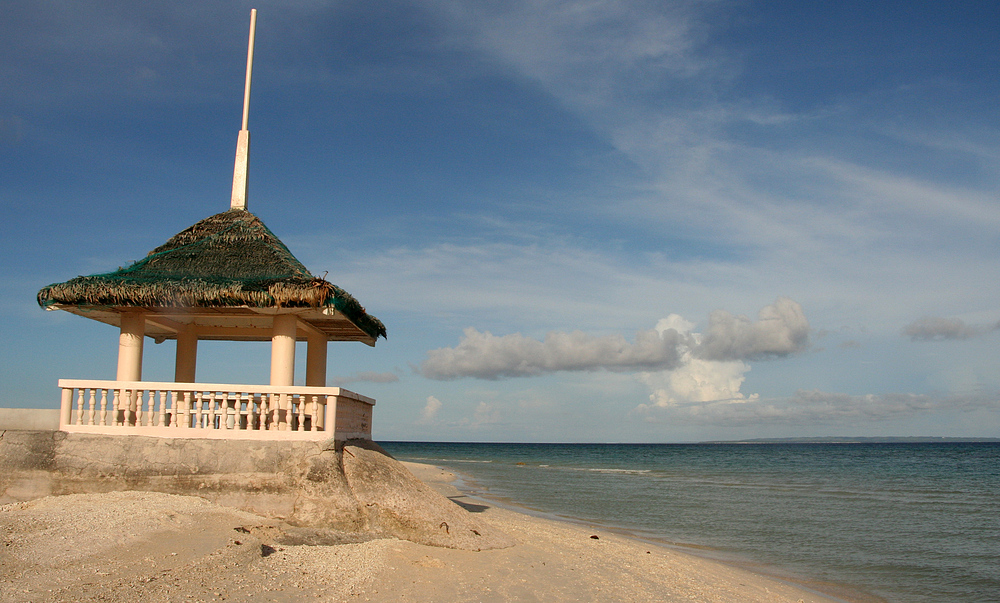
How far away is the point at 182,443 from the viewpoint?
857 centimetres

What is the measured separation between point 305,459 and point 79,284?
3.91 metres

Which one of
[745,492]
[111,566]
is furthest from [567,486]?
[111,566]

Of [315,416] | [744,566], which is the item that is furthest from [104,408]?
[744,566]

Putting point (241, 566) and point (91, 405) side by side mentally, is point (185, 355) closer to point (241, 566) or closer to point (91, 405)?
point (91, 405)

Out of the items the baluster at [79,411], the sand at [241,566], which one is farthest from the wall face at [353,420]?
the baluster at [79,411]

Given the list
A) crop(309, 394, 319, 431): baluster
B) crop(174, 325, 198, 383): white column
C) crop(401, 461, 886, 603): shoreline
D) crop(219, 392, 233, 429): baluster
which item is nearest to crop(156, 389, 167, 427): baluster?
crop(219, 392, 233, 429): baluster

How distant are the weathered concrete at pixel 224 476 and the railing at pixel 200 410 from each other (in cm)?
12

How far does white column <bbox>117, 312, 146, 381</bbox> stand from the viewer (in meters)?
9.57

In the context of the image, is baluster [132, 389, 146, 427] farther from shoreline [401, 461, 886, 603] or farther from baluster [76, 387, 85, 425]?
shoreline [401, 461, 886, 603]

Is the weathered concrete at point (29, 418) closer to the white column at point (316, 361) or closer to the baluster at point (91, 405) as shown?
the baluster at point (91, 405)

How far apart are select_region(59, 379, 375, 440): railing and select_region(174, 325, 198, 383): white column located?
2.47 m

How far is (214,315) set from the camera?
32.4ft

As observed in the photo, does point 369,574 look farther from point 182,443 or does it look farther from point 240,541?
point 182,443

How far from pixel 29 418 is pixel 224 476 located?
292 cm
